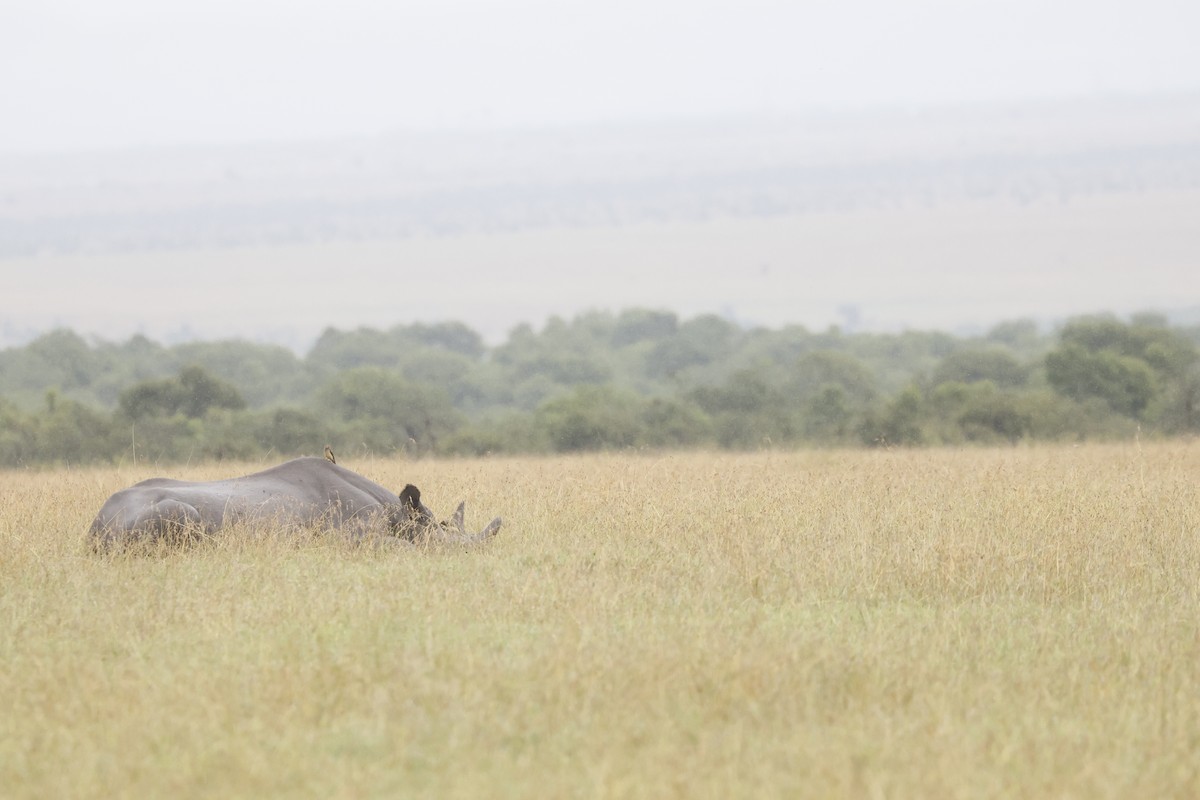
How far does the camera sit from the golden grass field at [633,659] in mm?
3953

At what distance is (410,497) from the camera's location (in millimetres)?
8469

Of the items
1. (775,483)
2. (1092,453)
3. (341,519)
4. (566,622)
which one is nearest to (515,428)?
(1092,453)

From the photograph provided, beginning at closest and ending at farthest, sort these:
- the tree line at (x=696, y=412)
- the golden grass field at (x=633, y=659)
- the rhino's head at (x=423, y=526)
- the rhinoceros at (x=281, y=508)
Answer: the golden grass field at (x=633, y=659)
the rhinoceros at (x=281, y=508)
the rhino's head at (x=423, y=526)
the tree line at (x=696, y=412)

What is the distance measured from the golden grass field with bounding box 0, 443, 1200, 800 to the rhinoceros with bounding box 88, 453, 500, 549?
0.70 ft

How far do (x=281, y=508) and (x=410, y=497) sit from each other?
0.83m

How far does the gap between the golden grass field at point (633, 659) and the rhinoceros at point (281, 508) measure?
21 cm

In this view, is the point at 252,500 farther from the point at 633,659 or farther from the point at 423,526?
the point at 633,659

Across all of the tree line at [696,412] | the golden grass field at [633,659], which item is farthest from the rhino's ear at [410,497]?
the tree line at [696,412]

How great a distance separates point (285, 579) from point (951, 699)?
12.0 feet

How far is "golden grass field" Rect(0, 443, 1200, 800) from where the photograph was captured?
395cm

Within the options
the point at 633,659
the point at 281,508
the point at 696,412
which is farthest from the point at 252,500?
the point at 696,412

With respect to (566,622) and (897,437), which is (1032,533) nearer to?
(566,622)

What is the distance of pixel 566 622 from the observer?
5.66 metres

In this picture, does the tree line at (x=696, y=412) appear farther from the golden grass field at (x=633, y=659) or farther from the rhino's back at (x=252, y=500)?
the golden grass field at (x=633, y=659)
